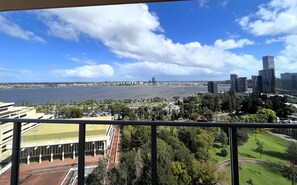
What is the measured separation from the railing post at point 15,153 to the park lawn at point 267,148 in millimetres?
1972

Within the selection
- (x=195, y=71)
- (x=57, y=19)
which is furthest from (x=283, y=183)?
(x=57, y=19)

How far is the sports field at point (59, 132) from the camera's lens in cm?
191

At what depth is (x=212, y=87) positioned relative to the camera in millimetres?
3613

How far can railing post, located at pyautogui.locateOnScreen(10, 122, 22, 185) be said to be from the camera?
196cm

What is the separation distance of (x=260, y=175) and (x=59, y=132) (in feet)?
5.93

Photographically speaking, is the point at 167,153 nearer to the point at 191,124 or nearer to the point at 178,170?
the point at 178,170

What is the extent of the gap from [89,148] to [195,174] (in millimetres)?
1001

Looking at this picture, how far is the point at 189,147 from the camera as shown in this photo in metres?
1.74

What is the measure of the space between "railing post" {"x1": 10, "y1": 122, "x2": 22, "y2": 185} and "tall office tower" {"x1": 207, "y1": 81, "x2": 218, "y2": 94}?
284 cm

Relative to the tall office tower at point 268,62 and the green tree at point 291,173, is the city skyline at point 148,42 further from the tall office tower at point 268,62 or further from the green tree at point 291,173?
the green tree at point 291,173

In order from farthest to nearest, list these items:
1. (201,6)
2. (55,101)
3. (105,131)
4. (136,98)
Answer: (201,6), (136,98), (55,101), (105,131)

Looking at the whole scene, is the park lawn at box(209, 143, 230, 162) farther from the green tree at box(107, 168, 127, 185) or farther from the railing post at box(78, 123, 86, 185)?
the railing post at box(78, 123, 86, 185)

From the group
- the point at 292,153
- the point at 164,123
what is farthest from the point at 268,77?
the point at 164,123

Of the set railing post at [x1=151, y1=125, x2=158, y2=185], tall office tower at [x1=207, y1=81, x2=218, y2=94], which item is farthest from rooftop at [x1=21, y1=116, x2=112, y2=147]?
tall office tower at [x1=207, y1=81, x2=218, y2=94]
